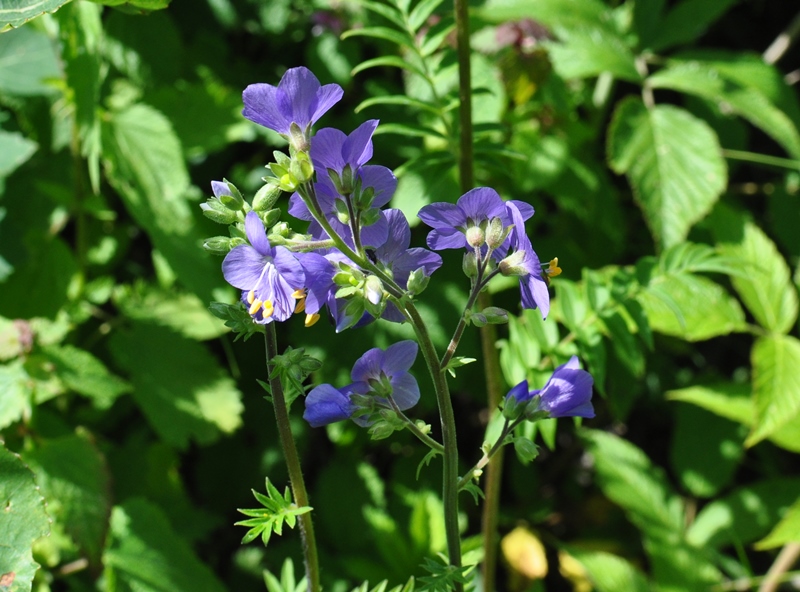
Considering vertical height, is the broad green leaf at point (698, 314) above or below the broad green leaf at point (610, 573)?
above

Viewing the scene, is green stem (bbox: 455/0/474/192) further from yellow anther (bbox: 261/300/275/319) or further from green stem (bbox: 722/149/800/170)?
green stem (bbox: 722/149/800/170)

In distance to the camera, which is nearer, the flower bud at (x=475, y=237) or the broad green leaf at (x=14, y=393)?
the flower bud at (x=475, y=237)

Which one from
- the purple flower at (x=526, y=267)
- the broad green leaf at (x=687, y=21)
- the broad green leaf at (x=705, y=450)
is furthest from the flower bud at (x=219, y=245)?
the broad green leaf at (x=705, y=450)

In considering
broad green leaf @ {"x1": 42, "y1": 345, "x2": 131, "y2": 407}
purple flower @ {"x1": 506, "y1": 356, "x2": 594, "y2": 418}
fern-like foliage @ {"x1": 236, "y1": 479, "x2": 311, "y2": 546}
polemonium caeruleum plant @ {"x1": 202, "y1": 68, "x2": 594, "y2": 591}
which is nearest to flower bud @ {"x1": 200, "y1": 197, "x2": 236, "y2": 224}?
polemonium caeruleum plant @ {"x1": 202, "y1": 68, "x2": 594, "y2": 591}

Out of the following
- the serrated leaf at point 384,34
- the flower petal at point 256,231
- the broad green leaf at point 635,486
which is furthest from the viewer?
the broad green leaf at point 635,486

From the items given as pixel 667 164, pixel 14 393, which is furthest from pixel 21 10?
pixel 667 164

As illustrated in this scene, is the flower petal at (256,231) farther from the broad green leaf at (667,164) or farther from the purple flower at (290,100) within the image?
the broad green leaf at (667,164)

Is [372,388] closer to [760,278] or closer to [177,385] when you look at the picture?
[177,385]
